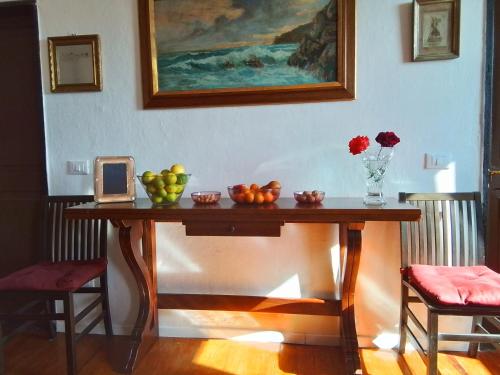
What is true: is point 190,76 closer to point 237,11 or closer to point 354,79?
point 237,11

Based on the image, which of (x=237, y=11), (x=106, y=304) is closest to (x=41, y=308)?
(x=106, y=304)

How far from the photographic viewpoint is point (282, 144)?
1.94m

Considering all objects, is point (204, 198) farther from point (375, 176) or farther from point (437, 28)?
point (437, 28)

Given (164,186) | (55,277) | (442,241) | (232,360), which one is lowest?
(232,360)

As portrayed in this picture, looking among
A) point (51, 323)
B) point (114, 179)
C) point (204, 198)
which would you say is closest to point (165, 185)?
point (204, 198)

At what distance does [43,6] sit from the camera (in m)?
2.06

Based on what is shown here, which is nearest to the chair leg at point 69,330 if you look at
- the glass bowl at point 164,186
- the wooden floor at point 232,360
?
the wooden floor at point 232,360

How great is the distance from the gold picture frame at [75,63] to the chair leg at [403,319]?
207 centimetres

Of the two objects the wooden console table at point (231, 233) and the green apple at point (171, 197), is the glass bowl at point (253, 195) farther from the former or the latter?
the green apple at point (171, 197)

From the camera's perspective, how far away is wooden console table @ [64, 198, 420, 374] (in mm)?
1479

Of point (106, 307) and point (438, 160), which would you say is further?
point (106, 307)

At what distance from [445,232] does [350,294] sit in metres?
0.59

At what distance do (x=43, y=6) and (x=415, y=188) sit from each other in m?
2.44

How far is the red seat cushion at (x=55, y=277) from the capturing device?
5.30 ft
